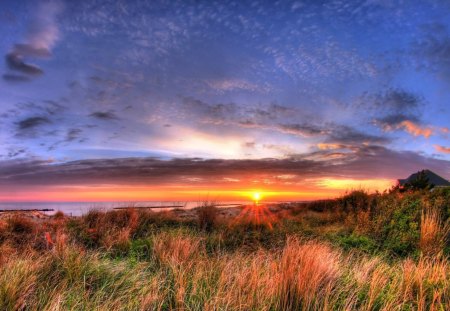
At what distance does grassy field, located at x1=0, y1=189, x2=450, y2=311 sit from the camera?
4.25 meters

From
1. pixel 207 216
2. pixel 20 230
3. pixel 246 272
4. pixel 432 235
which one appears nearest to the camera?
pixel 246 272

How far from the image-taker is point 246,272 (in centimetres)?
507

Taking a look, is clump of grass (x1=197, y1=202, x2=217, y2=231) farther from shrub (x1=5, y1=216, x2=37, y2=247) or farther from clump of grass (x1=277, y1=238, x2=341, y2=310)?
clump of grass (x1=277, y1=238, x2=341, y2=310)

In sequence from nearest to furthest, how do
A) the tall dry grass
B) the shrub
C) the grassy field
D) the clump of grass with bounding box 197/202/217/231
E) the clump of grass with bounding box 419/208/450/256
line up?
the tall dry grass
the grassy field
the clump of grass with bounding box 419/208/450/256
the shrub
the clump of grass with bounding box 197/202/217/231

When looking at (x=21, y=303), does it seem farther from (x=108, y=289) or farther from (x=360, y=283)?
(x=360, y=283)

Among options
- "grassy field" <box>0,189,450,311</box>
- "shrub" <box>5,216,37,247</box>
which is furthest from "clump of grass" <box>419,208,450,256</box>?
"shrub" <box>5,216,37,247</box>

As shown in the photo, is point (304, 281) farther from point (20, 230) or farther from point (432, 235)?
point (20, 230)

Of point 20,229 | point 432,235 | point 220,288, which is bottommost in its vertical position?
point 220,288

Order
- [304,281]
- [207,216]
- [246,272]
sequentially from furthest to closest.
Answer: [207,216] < [246,272] < [304,281]

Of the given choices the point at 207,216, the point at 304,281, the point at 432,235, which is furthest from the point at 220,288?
the point at 207,216

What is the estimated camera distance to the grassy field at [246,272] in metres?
4.25

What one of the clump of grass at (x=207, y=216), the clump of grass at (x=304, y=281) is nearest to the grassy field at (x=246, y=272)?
the clump of grass at (x=304, y=281)

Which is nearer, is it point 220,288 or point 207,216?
point 220,288

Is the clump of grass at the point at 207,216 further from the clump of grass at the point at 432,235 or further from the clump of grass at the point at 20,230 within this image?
the clump of grass at the point at 432,235
